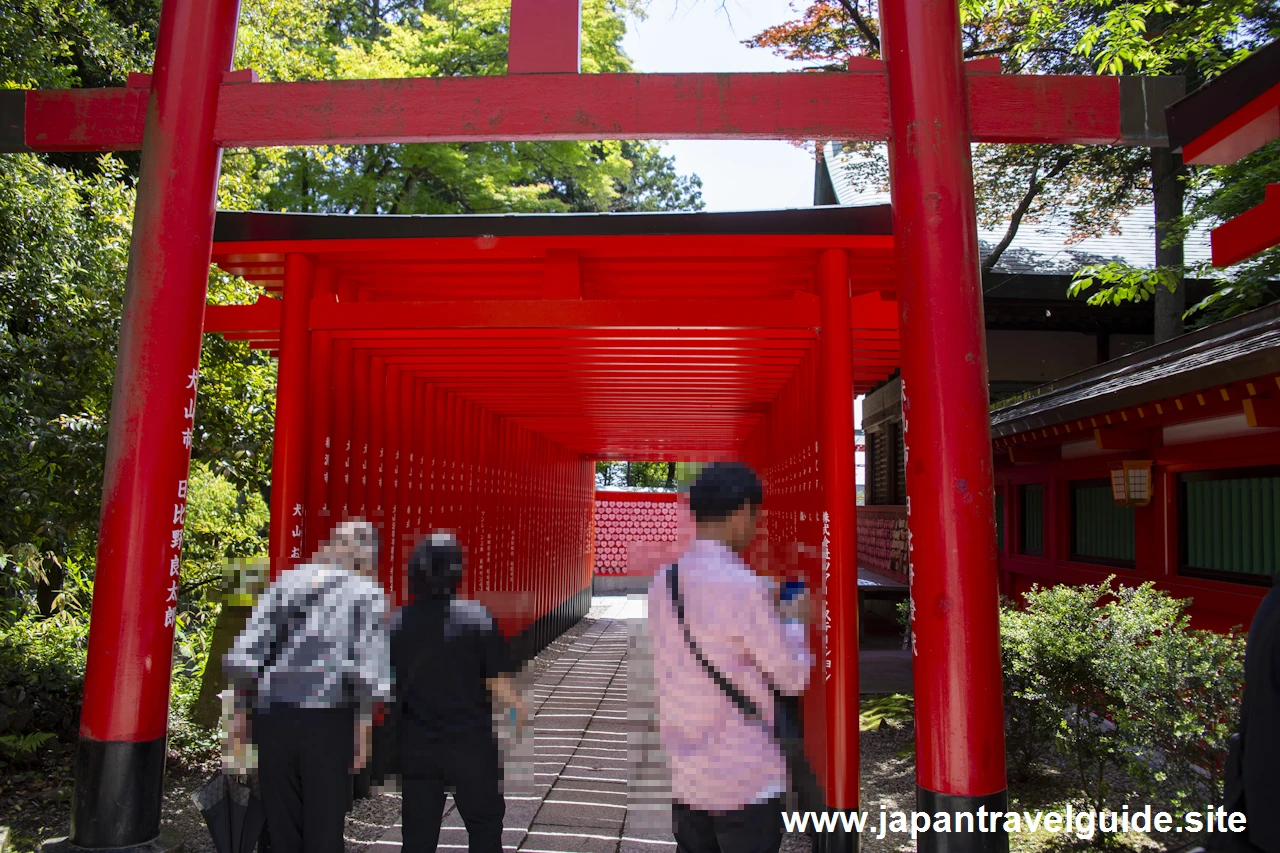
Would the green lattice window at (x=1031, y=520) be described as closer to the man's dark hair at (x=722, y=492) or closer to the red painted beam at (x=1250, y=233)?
the red painted beam at (x=1250, y=233)

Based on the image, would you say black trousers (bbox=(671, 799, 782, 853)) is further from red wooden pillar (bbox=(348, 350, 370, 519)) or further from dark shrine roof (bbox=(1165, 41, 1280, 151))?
red wooden pillar (bbox=(348, 350, 370, 519))

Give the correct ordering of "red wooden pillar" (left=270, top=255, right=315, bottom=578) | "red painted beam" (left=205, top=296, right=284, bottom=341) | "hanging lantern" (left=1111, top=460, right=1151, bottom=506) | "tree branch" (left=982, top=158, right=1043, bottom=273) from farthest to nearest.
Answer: "tree branch" (left=982, top=158, right=1043, bottom=273), "hanging lantern" (left=1111, top=460, right=1151, bottom=506), "red painted beam" (left=205, top=296, right=284, bottom=341), "red wooden pillar" (left=270, top=255, right=315, bottom=578)

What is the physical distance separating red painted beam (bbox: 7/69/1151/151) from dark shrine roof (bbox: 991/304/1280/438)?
209cm

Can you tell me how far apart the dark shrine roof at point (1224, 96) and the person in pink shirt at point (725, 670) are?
230 cm

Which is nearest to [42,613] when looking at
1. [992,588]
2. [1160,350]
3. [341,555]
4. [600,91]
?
[341,555]

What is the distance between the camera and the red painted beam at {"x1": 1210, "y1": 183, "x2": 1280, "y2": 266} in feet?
11.3

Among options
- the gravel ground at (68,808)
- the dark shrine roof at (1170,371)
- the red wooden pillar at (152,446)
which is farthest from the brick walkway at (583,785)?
the dark shrine roof at (1170,371)

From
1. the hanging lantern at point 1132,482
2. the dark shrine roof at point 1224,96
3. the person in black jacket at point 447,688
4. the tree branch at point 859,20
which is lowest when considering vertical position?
the person in black jacket at point 447,688

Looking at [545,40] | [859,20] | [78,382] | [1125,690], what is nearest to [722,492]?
[545,40]

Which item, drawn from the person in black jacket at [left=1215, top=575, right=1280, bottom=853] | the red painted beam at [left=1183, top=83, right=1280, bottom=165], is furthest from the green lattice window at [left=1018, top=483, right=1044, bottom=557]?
the person in black jacket at [left=1215, top=575, right=1280, bottom=853]

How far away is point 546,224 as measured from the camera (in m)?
4.95

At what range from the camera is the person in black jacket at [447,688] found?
325 cm

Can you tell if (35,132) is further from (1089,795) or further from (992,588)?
(1089,795)

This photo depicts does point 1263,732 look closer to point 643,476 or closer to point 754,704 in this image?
point 754,704
